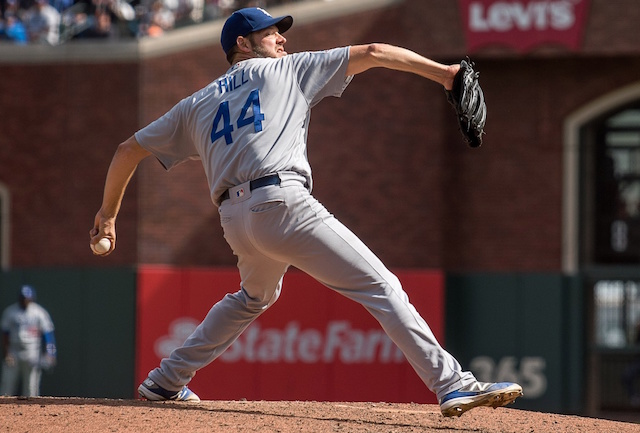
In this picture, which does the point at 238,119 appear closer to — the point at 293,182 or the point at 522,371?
the point at 293,182

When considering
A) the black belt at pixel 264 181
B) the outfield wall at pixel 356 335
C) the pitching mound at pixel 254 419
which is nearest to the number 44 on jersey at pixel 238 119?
the black belt at pixel 264 181

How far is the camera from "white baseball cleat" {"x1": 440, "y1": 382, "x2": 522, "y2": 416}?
5.09 m

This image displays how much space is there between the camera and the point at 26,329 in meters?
14.4

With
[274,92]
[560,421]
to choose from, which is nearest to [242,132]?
[274,92]

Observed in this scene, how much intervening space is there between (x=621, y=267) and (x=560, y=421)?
9.94 meters

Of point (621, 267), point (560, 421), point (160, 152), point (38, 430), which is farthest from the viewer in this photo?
point (621, 267)

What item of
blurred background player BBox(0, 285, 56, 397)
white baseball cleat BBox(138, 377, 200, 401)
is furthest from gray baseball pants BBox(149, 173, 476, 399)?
blurred background player BBox(0, 285, 56, 397)

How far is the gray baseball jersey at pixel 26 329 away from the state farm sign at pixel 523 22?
22.1ft

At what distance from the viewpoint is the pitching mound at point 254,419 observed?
5.17m

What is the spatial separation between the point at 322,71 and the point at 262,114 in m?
0.35

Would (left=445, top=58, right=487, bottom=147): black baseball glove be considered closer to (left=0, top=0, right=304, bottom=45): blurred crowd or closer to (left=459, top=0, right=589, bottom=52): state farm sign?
(left=459, top=0, right=589, bottom=52): state farm sign

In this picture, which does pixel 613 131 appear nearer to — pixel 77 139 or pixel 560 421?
pixel 77 139

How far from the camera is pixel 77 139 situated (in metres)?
16.0

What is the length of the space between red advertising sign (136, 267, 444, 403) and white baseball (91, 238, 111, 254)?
9.70 m
